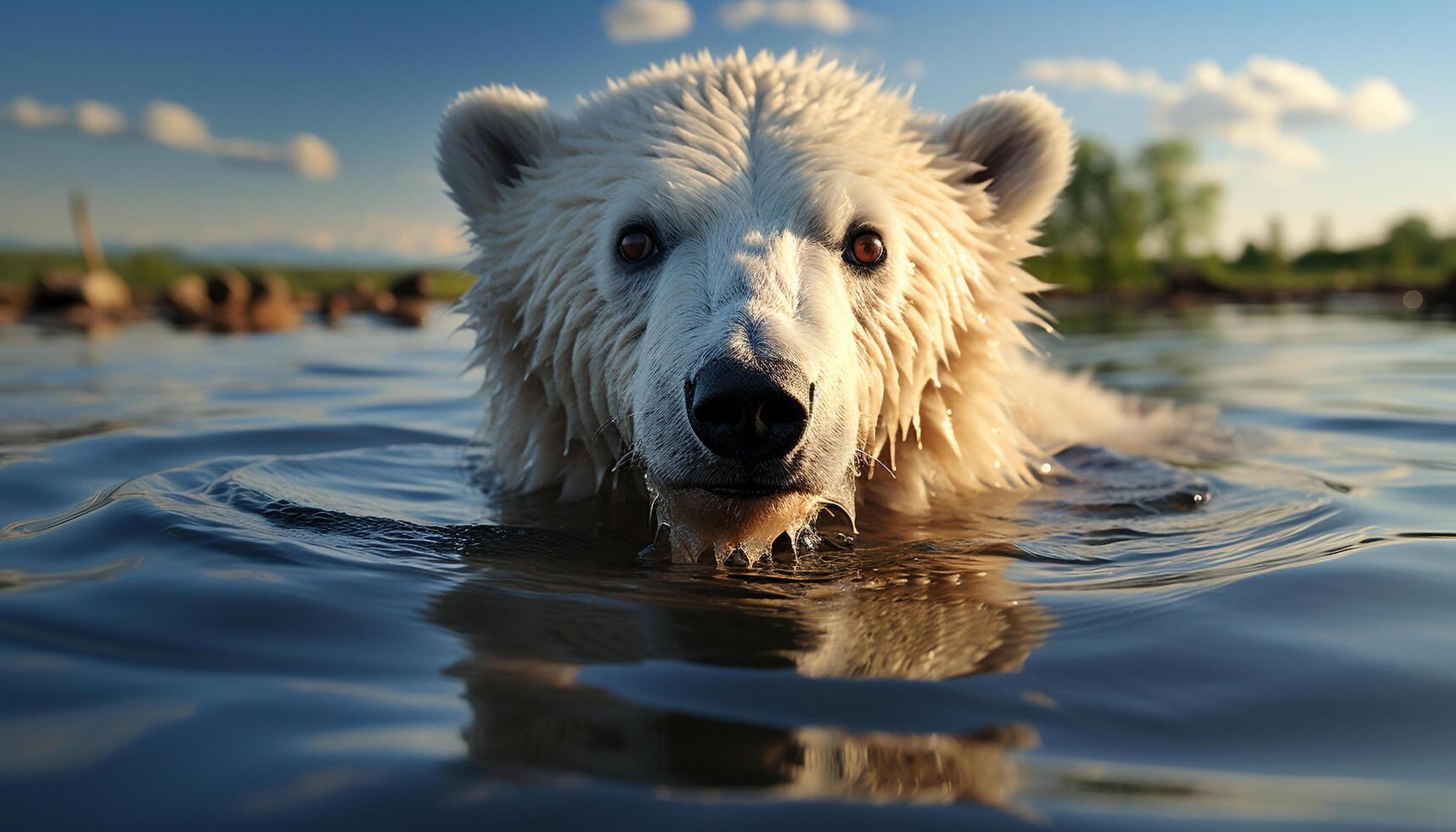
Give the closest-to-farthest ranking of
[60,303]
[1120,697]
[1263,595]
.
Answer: [1120,697] → [1263,595] → [60,303]

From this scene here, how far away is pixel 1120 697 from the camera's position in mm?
2260

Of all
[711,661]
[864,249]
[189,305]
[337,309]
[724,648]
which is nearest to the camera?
[711,661]

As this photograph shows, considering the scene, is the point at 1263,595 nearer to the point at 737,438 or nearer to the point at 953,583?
the point at 953,583

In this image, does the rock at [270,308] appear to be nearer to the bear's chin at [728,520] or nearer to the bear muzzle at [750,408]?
the bear's chin at [728,520]

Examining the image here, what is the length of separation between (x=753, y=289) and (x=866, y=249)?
72 centimetres

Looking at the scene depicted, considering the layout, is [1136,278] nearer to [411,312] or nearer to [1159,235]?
[1159,235]

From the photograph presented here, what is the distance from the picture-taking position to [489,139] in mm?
4949

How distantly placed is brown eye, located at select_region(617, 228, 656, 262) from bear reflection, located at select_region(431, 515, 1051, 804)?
106 cm

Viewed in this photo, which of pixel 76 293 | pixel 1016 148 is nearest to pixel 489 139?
pixel 1016 148

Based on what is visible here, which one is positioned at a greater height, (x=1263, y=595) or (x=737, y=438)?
(x=737, y=438)

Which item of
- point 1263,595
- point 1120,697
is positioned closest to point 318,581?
point 1120,697

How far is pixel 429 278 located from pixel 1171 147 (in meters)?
59.1

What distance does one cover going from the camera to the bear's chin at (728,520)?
3.36 m

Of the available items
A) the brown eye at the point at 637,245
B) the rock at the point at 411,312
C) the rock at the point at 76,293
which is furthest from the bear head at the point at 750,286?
the rock at the point at 76,293
